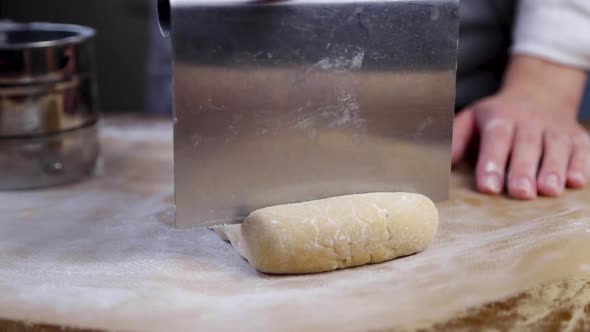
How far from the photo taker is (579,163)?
1336 mm

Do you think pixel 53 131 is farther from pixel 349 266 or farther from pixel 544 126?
pixel 544 126

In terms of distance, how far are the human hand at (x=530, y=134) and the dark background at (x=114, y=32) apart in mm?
2388

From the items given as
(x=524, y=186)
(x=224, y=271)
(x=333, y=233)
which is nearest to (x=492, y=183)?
(x=524, y=186)

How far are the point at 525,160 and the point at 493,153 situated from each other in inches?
2.5

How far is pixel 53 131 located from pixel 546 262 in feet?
3.16

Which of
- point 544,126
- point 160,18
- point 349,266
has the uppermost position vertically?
point 160,18

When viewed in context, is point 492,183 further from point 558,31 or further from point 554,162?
point 558,31

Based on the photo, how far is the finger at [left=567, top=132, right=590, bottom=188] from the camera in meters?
1.29

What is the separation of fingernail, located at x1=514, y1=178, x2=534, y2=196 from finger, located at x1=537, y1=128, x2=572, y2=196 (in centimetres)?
3

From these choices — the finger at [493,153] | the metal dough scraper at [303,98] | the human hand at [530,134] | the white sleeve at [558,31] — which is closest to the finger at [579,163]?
the human hand at [530,134]

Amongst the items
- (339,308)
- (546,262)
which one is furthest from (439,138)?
(339,308)

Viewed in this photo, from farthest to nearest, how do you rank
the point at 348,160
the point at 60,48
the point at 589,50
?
1. the point at 589,50
2. the point at 60,48
3. the point at 348,160

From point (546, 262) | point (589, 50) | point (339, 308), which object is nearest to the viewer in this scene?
point (339, 308)

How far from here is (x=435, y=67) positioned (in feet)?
3.50
